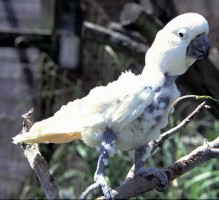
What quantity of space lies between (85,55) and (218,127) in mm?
852

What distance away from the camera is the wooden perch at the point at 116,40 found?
7.11 feet

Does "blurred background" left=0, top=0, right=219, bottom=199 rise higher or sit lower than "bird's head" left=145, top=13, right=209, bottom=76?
lower

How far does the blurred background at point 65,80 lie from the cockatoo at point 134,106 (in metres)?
0.89

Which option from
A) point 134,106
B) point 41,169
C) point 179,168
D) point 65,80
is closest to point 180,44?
point 134,106

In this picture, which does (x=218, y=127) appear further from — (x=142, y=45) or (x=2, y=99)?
(x=2, y=99)

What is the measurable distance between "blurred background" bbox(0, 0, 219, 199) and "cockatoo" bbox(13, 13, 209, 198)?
89cm

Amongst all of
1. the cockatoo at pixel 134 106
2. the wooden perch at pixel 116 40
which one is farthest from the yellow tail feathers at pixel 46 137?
the wooden perch at pixel 116 40

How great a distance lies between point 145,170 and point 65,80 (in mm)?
1488

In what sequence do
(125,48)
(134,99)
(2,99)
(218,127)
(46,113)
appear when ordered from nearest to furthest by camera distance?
(134,99) < (125,48) < (218,127) < (46,113) < (2,99)

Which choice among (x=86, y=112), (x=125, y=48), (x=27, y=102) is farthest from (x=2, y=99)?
(x=86, y=112)

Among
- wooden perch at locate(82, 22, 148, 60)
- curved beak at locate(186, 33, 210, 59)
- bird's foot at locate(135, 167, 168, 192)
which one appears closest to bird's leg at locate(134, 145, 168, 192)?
bird's foot at locate(135, 167, 168, 192)

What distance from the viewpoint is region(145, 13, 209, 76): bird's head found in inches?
49.4

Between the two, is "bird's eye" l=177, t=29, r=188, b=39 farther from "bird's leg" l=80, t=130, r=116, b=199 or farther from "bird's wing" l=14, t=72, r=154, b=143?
"bird's leg" l=80, t=130, r=116, b=199

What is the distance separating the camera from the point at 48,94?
273 centimetres
